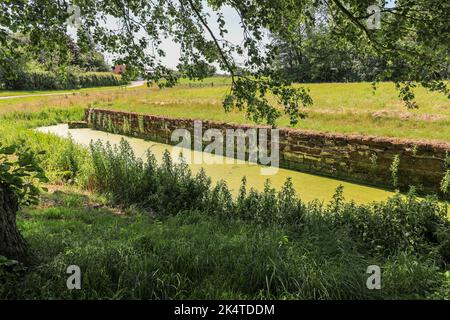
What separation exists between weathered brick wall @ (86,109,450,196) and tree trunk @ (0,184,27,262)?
6306 mm

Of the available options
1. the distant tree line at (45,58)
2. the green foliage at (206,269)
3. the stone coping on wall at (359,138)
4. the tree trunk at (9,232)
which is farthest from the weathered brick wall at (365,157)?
the tree trunk at (9,232)

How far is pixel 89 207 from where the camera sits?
540 centimetres

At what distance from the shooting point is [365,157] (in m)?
7.47

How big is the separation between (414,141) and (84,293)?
642 centimetres

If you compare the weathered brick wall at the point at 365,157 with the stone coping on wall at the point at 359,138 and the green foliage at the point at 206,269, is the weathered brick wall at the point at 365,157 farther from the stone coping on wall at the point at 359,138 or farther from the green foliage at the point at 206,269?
the green foliage at the point at 206,269

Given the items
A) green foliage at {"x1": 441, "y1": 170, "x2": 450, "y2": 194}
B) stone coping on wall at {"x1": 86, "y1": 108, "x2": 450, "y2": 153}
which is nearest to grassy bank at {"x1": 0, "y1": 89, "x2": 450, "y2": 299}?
green foliage at {"x1": 441, "y1": 170, "x2": 450, "y2": 194}

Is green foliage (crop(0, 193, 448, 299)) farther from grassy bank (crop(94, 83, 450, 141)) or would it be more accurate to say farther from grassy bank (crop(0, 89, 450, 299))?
grassy bank (crop(94, 83, 450, 141))

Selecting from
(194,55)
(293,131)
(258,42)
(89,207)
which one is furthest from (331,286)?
(293,131)

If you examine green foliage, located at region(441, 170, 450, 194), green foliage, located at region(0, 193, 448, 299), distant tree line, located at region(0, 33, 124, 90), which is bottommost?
green foliage, located at region(441, 170, 450, 194)

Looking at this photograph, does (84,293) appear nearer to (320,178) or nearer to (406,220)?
(406,220)

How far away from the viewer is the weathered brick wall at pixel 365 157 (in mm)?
6535

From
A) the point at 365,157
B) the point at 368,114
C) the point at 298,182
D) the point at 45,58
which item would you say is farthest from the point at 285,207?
the point at 368,114

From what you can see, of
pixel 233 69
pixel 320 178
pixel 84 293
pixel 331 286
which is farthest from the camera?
pixel 320 178

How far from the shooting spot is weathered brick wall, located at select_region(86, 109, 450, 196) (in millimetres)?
6535
